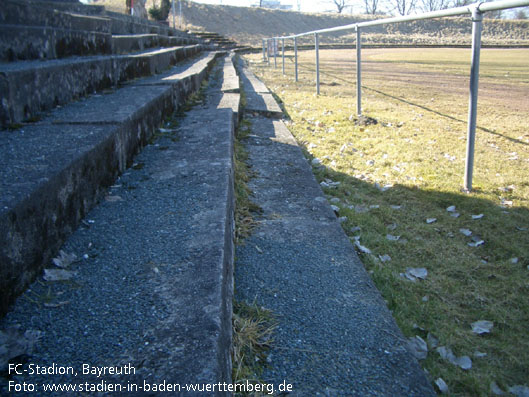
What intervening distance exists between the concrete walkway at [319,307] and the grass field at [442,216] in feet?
0.63

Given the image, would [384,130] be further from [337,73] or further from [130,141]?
[337,73]

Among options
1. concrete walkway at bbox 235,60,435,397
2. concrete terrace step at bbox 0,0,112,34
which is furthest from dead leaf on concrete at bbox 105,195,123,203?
concrete terrace step at bbox 0,0,112,34

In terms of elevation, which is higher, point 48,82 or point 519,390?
point 48,82

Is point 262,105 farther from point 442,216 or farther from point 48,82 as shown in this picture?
point 48,82

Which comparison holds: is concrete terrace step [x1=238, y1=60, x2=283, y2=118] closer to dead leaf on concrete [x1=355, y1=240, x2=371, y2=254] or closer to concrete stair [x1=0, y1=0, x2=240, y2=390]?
concrete stair [x1=0, y1=0, x2=240, y2=390]

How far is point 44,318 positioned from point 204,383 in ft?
1.69

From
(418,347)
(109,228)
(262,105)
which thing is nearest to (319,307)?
(418,347)

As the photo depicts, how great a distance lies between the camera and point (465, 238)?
249cm

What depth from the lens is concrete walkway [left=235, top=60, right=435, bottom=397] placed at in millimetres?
1298

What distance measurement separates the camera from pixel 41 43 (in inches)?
119

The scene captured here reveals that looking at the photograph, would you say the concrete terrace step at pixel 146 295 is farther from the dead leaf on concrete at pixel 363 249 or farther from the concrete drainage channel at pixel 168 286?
the dead leaf on concrete at pixel 363 249

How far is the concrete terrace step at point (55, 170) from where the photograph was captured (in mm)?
1177

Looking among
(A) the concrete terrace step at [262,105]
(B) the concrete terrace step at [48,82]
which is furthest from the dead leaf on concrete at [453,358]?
(A) the concrete terrace step at [262,105]

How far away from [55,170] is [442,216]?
2308 mm
